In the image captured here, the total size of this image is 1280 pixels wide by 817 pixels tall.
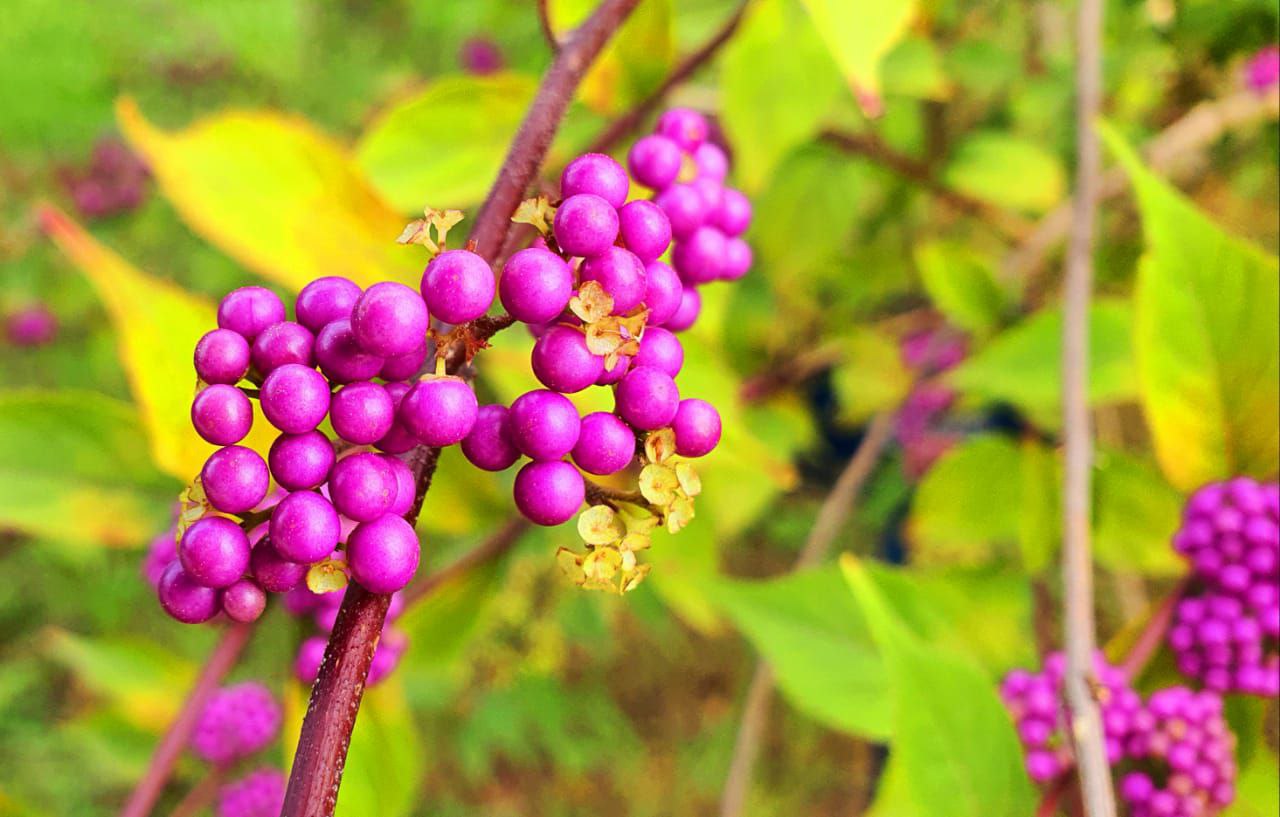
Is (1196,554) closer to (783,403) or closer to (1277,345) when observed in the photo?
(1277,345)

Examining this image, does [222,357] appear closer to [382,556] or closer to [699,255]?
[382,556]

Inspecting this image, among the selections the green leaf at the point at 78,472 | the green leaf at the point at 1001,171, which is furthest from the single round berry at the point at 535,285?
the green leaf at the point at 1001,171

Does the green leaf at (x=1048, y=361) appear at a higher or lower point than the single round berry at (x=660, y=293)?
higher

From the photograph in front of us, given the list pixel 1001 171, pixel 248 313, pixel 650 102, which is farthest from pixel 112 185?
pixel 248 313

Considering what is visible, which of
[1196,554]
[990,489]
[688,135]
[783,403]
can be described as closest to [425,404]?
[688,135]

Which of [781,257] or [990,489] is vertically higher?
[781,257]

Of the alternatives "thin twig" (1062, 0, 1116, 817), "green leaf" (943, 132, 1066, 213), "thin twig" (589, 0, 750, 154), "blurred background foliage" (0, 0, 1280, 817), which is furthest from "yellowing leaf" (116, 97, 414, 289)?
"green leaf" (943, 132, 1066, 213)

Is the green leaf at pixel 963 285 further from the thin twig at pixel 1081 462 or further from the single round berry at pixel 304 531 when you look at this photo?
the single round berry at pixel 304 531
